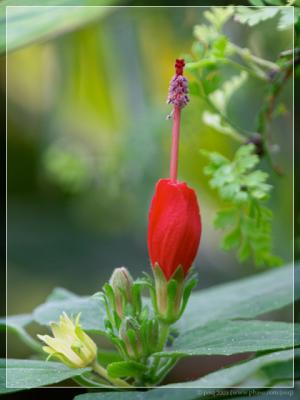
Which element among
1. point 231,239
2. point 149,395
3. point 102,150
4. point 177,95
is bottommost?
point 149,395

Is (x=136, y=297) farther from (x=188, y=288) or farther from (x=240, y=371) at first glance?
(x=240, y=371)

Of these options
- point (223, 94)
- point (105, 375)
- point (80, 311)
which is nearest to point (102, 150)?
point (223, 94)

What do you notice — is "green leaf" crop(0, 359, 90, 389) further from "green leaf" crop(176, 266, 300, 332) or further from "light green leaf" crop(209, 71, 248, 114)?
"light green leaf" crop(209, 71, 248, 114)

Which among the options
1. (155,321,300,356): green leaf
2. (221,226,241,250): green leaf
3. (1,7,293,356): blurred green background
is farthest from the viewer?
(1,7,293,356): blurred green background

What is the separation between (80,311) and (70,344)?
12 cm

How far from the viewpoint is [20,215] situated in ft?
6.98

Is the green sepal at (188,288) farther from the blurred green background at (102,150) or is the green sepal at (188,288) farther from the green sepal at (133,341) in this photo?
the blurred green background at (102,150)

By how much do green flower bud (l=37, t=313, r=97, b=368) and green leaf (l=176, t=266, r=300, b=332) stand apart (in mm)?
154

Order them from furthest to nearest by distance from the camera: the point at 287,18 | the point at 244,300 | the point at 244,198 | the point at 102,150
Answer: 1. the point at 102,150
2. the point at 244,300
3. the point at 244,198
4. the point at 287,18

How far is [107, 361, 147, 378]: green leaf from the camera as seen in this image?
690 millimetres

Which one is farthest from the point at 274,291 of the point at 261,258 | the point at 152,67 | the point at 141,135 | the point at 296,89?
the point at 152,67

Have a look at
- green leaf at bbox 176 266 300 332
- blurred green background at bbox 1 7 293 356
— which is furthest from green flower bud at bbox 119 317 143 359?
blurred green background at bbox 1 7 293 356

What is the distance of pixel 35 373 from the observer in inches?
27.3

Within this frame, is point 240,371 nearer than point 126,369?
No
